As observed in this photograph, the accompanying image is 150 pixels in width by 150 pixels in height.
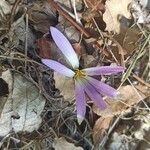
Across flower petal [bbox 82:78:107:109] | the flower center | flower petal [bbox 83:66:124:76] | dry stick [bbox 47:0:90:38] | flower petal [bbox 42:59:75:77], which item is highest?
dry stick [bbox 47:0:90:38]

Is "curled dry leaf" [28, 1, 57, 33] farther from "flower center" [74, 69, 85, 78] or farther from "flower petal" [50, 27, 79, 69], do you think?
"flower center" [74, 69, 85, 78]

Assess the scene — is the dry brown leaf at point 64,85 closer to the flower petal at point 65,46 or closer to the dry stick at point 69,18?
the flower petal at point 65,46

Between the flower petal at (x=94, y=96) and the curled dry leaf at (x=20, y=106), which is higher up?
the curled dry leaf at (x=20, y=106)

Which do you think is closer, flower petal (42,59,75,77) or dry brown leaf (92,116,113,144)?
flower petal (42,59,75,77)

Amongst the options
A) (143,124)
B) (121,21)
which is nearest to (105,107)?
(143,124)

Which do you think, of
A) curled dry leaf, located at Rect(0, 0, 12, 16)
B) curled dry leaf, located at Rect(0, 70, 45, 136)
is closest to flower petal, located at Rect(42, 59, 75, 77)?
curled dry leaf, located at Rect(0, 70, 45, 136)

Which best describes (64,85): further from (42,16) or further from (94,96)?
(42,16)

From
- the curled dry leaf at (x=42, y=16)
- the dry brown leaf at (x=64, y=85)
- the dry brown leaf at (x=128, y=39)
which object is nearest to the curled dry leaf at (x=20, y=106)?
the dry brown leaf at (x=64, y=85)
